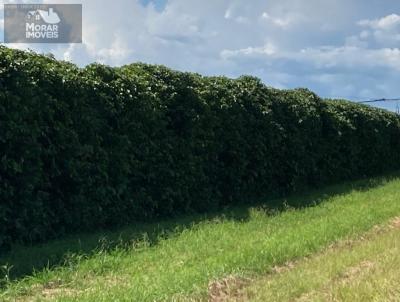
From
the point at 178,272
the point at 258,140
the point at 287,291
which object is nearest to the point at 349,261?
the point at 287,291

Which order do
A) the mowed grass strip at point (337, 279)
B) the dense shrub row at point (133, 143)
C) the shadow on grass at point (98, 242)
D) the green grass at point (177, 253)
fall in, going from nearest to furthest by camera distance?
the mowed grass strip at point (337, 279) < the green grass at point (177, 253) < the shadow on grass at point (98, 242) < the dense shrub row at point (133, 143)

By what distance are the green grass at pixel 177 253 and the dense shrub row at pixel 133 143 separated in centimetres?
59

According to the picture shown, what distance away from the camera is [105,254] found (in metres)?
8.34

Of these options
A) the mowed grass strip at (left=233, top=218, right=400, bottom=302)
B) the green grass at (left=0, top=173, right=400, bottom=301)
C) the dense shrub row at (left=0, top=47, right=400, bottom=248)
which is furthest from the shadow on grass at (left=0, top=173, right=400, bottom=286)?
the mowed grass strip at (left=233, top=218, right=400, bottom=302)

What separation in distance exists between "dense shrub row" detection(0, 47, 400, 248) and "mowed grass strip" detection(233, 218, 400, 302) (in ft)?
11.4

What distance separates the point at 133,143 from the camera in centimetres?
1084

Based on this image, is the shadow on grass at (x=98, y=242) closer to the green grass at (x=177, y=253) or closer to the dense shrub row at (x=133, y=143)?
the green grass at (x=177, y=253)

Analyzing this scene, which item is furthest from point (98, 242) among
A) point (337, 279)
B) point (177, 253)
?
point (337, 279)

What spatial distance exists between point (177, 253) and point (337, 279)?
253 cm

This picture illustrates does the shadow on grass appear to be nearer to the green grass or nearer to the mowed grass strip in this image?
the green grass

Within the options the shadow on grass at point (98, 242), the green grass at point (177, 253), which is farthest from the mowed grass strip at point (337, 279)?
the shadow on grass at point (98, 242)

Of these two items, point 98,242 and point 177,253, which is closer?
point 177,253

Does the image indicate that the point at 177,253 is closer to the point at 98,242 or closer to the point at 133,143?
the point at 98,242

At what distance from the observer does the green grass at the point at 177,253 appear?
675 cm
